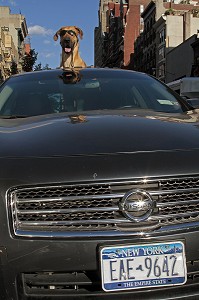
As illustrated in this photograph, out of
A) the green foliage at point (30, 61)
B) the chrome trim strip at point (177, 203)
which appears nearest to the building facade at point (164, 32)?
the green foliage at point (30, 61)

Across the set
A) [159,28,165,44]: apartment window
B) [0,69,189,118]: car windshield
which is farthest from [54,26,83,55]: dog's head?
[159,28,165,44]: apartment window

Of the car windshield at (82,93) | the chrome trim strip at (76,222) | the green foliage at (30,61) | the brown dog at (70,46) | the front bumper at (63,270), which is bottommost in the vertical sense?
the front bumper at (63,270)

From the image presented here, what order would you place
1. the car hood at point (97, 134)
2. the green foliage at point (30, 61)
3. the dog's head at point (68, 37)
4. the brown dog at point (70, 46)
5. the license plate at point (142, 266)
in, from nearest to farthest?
the license plate at point (142, 266) → the car hood at point (97, 134) → the brown dog at point (70, 46) → the dog's head at point (68, 37) → the green foliage at point (30, 61)

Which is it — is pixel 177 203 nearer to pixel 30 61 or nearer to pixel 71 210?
pixel 71 210

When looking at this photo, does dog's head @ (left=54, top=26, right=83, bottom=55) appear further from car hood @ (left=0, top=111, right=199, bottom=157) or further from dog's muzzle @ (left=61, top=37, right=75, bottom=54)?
car hood @ (left=0, top=111, right=199, bottom=157)

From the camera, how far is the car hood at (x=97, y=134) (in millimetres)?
2086

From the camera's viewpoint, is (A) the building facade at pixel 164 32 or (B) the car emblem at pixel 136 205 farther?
(A) the building facade at pixel 164 32

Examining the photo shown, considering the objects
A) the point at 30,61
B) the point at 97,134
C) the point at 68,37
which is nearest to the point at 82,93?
the point at 97,134

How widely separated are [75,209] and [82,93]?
1.75 metres

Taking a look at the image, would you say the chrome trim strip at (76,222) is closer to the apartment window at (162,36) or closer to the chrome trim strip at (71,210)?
the chrome trim strip at (71,210)

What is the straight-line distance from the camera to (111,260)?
1881 mm

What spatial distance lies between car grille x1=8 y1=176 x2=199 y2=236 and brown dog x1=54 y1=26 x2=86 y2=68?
5.20 m

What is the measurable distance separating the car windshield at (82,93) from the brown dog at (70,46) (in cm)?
310

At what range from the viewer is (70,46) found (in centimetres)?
718
